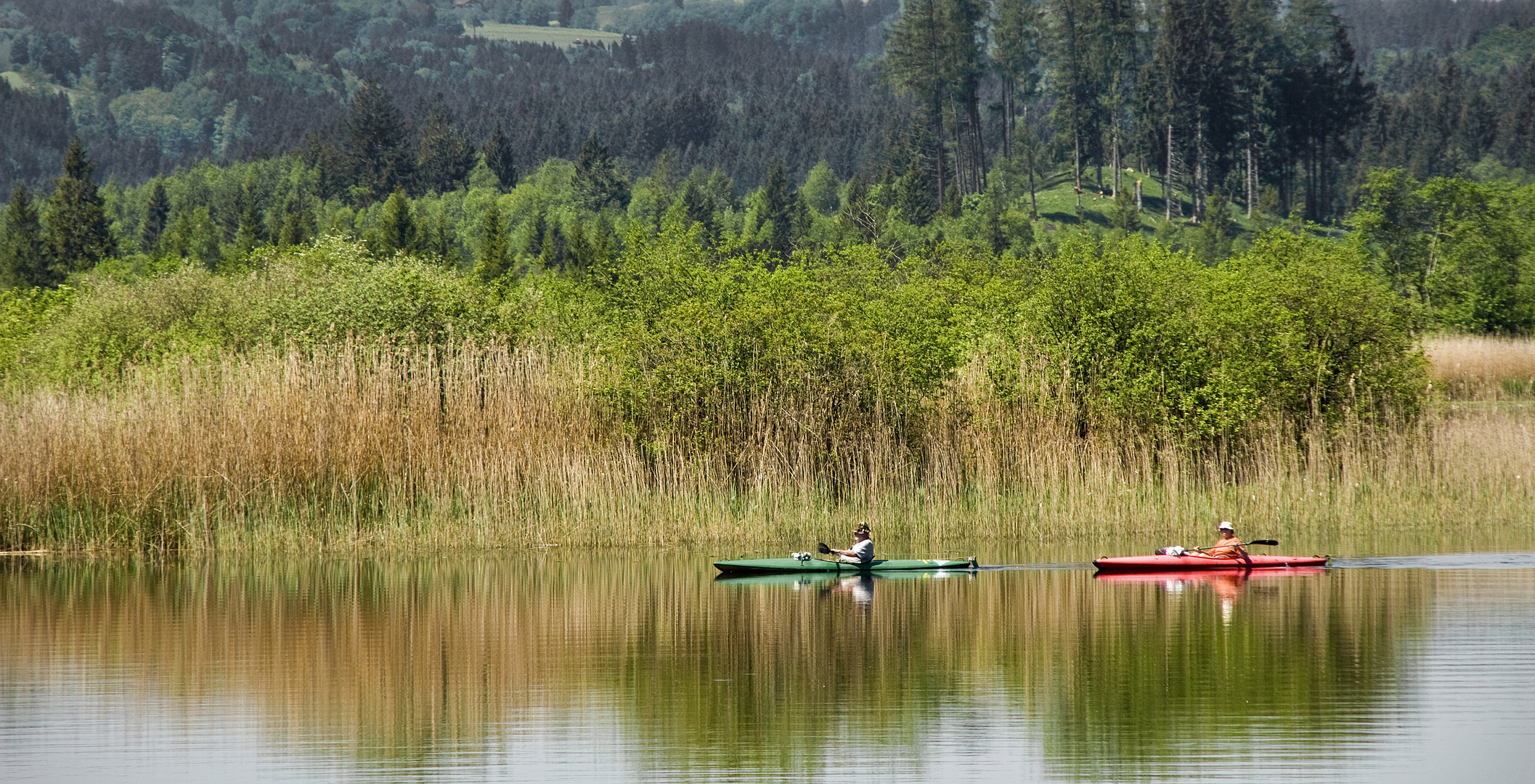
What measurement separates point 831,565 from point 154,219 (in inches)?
4765

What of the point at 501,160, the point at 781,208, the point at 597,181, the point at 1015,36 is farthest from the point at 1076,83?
the point at 501,160

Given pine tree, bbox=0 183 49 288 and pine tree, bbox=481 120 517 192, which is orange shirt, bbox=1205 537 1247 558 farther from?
pine tree, bbox=481 120 517 192

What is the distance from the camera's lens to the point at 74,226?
9662 centimetres

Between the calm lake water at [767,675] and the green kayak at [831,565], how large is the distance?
10.1 inches

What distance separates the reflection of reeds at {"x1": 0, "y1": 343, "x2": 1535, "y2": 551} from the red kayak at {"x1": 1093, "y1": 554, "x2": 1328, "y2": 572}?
2848 mm

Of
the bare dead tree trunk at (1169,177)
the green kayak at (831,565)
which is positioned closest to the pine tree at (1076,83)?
the bare dead tree trunk at (1169,177)

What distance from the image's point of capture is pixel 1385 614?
17.0 m

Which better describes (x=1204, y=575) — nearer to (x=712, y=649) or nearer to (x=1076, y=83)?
(x=712, y=649)

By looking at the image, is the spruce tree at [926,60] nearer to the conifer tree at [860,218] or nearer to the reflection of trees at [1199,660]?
the conifer tree at [860,218]

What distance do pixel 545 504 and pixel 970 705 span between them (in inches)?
474

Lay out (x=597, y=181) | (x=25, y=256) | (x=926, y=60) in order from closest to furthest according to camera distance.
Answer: (x=25, y=256) < (x=926, y=60) < (x=597, y=181)

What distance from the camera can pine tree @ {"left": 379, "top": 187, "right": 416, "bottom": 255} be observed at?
91.9m

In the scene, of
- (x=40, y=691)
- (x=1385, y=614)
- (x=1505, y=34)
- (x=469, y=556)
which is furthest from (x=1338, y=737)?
(x=1505, y=34)

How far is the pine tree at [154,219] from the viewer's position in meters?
127
